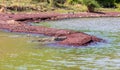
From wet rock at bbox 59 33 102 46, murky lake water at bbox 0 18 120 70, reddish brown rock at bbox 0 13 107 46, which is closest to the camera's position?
murky lake water at bbox 0 18 120 70

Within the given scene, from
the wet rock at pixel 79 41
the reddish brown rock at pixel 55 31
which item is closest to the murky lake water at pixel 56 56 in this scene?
the wet rock at pixel 79 41

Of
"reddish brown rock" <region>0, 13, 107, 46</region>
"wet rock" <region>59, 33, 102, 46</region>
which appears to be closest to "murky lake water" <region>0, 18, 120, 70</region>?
"wet rock" <region>59, 33, 102, 46</region>

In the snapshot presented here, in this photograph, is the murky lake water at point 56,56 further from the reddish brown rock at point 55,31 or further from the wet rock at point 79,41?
the reddish brown rock at point 55,31

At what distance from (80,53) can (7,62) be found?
4.55 metres

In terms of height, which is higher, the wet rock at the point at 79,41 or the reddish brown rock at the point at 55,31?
the wet rock at the point at 79,41

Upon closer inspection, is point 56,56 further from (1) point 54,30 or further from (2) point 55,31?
(1) point 54,30

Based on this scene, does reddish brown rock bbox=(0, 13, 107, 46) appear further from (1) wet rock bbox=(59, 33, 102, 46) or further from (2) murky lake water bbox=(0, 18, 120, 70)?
(2) murky lake water bbox=(0, 18, 120, 70)

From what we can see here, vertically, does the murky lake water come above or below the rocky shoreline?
above

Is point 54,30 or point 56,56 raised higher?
point 56,56

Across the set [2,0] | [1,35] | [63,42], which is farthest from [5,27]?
[2,0]

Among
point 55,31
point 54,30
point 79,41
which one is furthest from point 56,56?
point 54,30

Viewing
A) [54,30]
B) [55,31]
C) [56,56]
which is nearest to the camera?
[56,56]

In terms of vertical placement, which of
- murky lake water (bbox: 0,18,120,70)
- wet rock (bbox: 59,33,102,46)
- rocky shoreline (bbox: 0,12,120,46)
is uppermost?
murky lake water (bbox: 0,18,120,70)

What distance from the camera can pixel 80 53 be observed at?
1944cm
